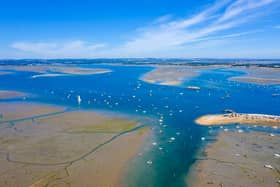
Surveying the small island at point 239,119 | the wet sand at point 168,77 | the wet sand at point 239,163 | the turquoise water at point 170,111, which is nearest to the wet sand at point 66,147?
the turquoise water at point 170,111

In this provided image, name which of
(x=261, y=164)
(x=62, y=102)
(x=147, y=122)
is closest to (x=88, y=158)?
(x=147, y=122)

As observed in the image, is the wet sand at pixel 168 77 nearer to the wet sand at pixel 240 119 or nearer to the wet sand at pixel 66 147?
the wet sand at pixel 240 119

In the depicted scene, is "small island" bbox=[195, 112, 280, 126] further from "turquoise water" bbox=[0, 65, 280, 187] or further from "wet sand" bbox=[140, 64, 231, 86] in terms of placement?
"wet sand" bbox=[140, 64, 231, 86]

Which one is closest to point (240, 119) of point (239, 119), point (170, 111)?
point (239, 119)

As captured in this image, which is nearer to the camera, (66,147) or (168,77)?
(66,147)

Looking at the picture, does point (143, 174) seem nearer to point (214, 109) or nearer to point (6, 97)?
point (214, 109)

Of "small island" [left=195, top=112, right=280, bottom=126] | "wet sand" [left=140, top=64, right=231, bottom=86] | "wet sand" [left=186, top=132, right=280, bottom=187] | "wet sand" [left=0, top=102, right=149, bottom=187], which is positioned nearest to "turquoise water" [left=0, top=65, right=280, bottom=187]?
"wet sand" [left=186, top=132, right=280, bottom=187]

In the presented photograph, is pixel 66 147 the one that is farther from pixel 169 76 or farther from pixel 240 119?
pixel 169 76
